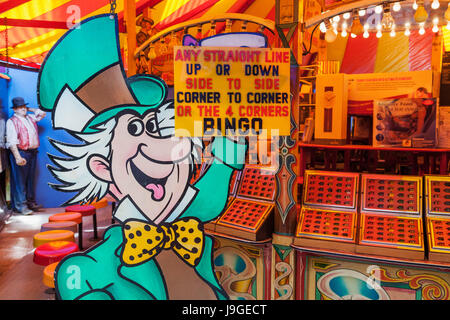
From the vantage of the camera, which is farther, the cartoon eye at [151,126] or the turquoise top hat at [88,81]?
the cartoon eye at [151,126]

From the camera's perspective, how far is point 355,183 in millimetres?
2775

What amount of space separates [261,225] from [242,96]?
1.05m

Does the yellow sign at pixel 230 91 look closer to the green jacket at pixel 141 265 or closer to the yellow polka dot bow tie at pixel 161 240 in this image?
the green jacket at pixel 141 265

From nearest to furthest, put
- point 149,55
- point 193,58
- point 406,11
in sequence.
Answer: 1. point 193,58
2. point 149,55
3. point 406,11

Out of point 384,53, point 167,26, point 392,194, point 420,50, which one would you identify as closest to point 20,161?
point 167,26

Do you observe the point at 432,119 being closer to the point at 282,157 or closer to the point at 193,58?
the point at 282,157

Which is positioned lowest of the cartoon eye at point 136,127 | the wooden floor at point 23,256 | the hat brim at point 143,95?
the wooden floor at point 23,256

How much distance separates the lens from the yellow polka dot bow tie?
1976 mm

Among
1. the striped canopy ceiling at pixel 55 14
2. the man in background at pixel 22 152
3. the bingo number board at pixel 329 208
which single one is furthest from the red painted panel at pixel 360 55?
the bingo number board at pixel 329 208

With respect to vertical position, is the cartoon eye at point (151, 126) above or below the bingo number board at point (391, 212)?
above

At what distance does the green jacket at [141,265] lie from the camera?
1.95 meters

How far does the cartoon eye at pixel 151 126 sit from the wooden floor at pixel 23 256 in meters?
2.40

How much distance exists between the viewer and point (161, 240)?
6.59 feet

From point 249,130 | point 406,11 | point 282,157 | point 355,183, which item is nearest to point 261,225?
point 282,157
